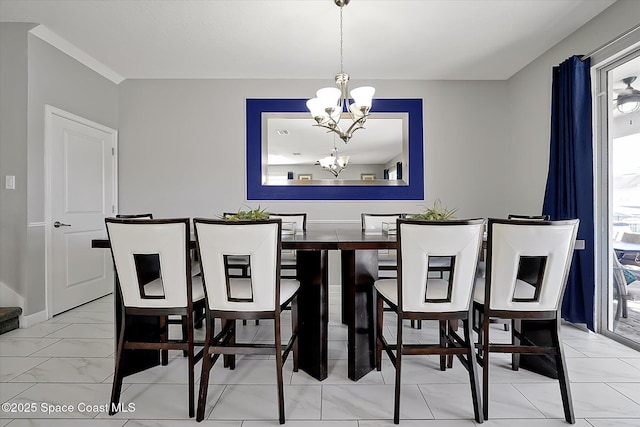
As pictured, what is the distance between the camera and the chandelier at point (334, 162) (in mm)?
4125

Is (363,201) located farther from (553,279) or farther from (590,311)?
(553,279)

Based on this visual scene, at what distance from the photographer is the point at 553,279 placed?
168 centimetres

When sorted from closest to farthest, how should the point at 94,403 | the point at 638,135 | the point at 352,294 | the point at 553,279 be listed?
the point at 553,279, the point at 94,403, the point at 352,294, the point at 638,135

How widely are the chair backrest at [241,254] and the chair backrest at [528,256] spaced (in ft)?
3.38

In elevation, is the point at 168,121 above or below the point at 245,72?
below

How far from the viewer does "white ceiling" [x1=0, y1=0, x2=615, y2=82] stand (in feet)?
8.70

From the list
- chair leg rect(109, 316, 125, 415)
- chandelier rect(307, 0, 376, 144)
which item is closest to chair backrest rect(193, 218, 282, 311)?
chair leg rect(109, 316, 125, 415)

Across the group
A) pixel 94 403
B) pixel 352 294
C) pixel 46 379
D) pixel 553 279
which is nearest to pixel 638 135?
pixel 553 279

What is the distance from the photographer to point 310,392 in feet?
6.20

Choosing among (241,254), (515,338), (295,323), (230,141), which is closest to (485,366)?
(515,338)

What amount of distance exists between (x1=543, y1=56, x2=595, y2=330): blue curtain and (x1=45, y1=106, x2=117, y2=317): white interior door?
14.7 ft

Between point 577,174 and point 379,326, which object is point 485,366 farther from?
point 577,174

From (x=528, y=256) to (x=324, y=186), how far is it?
2727 millimetres

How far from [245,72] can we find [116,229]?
2.79 m
